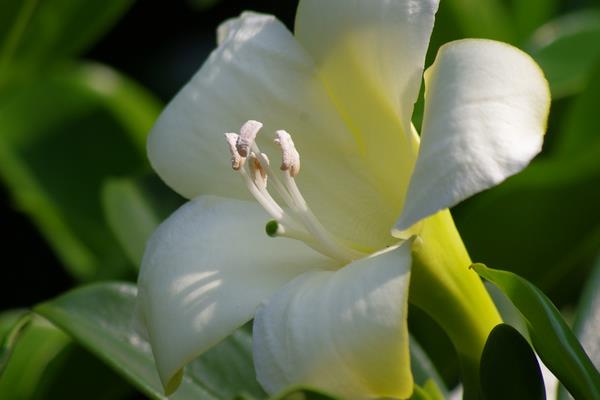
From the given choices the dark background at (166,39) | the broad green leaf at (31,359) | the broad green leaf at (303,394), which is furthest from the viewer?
the dark background at (166,39)

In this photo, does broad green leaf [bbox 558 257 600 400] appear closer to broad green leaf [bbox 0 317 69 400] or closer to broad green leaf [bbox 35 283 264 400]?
broad green leaf [bbox 35 283 264 400]

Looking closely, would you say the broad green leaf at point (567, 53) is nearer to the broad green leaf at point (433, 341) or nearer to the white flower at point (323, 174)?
the broad green leaf at point (433, 341)

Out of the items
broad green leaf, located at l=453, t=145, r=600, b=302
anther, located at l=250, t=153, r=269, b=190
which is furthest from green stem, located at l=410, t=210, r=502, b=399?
broad green leaf, located at l=453, t=145, r=600, b=302

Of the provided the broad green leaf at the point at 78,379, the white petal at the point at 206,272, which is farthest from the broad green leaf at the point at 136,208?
the white petal at the point at 206,272

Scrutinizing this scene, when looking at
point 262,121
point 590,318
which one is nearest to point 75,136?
point 262,121

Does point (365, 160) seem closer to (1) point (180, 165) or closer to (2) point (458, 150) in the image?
(1) point (180, 165)

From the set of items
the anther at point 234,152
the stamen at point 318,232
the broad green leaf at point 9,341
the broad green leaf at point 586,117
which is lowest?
the broad green leaf at point 586,117
